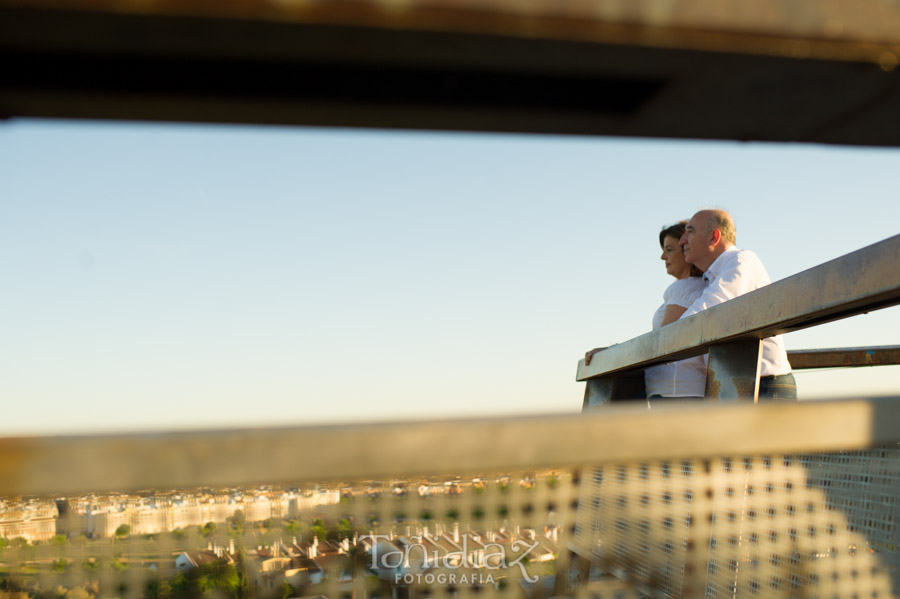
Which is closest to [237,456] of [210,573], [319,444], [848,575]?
[319,444]

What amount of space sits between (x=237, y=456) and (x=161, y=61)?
29 centimetres

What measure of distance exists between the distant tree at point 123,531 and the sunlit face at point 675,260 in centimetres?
344

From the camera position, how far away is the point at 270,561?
699 mm

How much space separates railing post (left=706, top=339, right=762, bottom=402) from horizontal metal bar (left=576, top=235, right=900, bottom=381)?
0.15 feet

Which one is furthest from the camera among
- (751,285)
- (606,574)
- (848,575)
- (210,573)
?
(751,285)

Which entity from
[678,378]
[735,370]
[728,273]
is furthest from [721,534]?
[728,273]

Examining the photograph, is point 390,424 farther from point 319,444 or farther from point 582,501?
point 582,501

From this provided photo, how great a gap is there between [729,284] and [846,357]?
2.86ft

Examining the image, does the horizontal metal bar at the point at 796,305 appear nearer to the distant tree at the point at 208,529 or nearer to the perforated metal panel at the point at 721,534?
the perforated metal panel at the point at 721,534

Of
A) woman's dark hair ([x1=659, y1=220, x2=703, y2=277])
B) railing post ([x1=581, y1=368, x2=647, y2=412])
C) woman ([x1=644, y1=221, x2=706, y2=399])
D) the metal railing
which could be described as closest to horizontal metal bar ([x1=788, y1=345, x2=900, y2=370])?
woman ([x1=644, y1=221, x2=706, y2=399])

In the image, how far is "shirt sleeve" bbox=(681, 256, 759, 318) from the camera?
2.91m

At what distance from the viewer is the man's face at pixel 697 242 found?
3418 mm

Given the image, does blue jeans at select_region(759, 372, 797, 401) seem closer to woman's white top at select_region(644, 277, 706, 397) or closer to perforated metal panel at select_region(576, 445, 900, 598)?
woman's white top at select_region(644, 277, 706, 397)

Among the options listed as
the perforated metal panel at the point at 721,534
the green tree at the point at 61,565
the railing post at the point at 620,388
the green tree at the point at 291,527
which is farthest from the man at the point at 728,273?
the green tree at the point at 61,565
